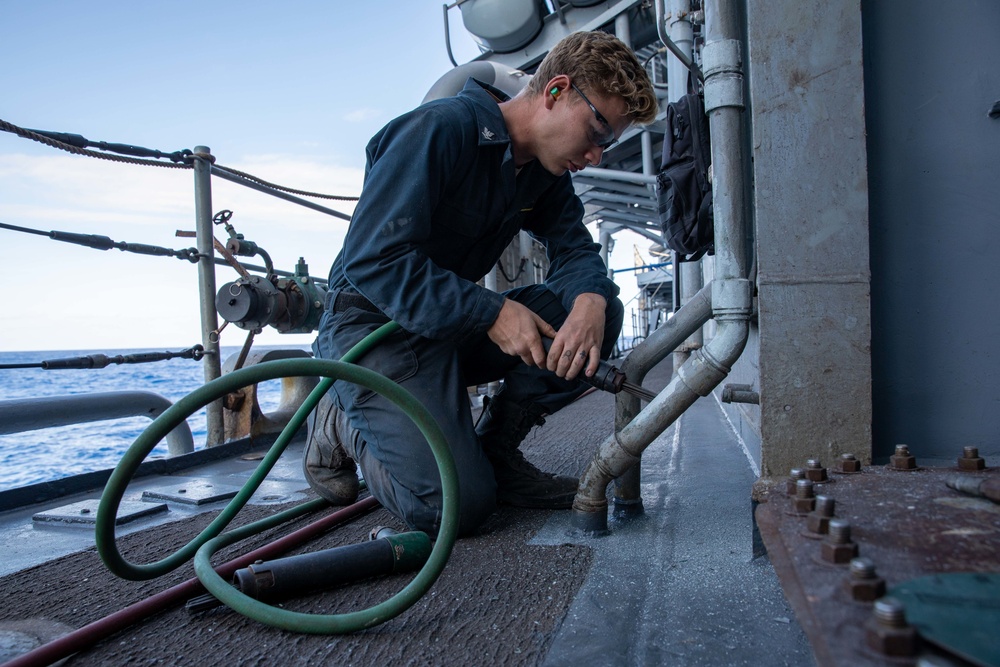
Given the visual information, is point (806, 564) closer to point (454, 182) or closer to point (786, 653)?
point (786, 653)

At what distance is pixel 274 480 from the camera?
237cm

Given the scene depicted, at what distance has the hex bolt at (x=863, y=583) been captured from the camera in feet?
2.01

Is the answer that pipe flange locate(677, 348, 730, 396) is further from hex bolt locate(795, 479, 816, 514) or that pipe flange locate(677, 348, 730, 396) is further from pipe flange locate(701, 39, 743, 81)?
pipe flange locate(701, 39, 743, 81)

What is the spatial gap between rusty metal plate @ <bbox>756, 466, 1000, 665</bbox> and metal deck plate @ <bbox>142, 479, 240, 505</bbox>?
1757 mm

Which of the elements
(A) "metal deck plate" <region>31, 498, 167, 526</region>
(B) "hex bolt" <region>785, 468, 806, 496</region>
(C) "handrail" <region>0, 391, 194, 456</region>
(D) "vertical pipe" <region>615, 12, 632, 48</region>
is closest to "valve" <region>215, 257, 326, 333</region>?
(C) "handrail" <region>0, 391, 194, 456</region>

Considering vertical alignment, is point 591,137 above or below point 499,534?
above

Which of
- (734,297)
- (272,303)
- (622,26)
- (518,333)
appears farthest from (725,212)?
(622,26)

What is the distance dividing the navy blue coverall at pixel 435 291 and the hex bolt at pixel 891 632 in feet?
3.61

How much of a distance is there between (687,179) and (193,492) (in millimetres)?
1852

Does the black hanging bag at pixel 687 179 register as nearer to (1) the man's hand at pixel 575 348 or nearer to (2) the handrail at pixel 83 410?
(1) the man's hand at pixel 575 348

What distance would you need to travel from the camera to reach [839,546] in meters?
0.70

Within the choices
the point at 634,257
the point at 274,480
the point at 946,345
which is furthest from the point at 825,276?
the point at 634,257

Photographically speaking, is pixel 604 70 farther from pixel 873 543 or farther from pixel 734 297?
pixel 873 543

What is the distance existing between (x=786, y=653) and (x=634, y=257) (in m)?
23.2
